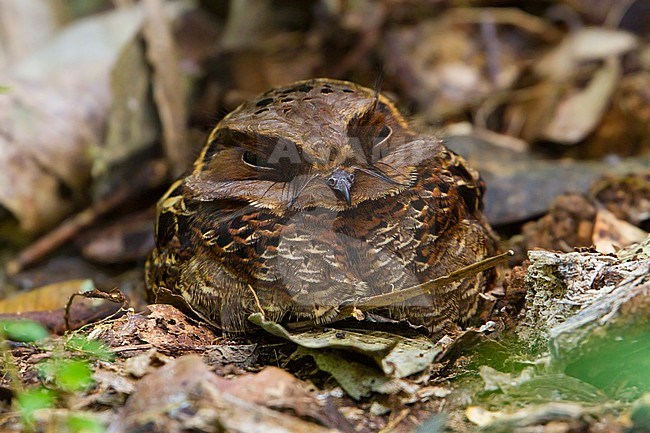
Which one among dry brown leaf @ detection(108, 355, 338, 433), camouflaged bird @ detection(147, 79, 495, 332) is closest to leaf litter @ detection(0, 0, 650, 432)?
dry brown leaf @ detection(108, 355, 338, 433)

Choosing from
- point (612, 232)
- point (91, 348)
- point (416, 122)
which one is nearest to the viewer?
point (91, 348)

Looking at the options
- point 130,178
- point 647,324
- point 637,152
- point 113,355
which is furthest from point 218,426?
point 637,152

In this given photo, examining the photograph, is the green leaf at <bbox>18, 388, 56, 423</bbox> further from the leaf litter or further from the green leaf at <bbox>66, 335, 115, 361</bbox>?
the green leaf at <bbox>66, 335, 115, 361</bbox>

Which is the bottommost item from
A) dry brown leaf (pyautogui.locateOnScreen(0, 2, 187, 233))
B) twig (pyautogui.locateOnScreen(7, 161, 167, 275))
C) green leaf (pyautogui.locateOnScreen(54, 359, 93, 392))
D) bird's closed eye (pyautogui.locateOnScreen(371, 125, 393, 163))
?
twig (pyautogui.locateOnScreen(7, 161, 167, 275))

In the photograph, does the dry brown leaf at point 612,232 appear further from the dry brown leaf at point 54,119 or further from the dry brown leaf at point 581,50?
the dry brown leaf at point 54,119

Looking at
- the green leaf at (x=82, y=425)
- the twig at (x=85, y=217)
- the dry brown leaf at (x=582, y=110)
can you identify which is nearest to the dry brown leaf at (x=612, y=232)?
the dry brown leaf at (x=582, y=110)

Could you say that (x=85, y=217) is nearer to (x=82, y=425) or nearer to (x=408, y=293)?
(x=408, y=293)

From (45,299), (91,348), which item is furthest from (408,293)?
(45,299)
